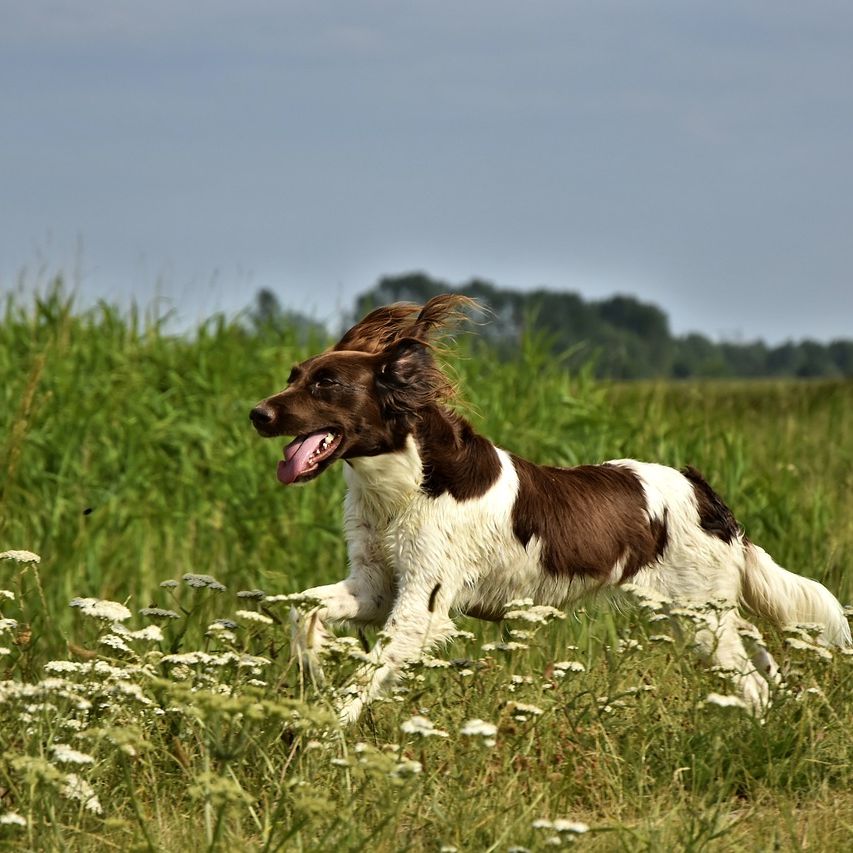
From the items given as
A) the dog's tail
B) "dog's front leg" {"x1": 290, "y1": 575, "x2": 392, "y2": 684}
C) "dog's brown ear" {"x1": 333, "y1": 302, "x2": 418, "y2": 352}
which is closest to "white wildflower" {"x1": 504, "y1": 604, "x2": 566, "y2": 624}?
"dog's front leg" {"x1": 290, "y1": 575, "x2": 392, "y2": 684}

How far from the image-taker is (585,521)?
4949 millimetres

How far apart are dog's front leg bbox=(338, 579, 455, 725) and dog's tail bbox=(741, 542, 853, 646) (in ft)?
4.62

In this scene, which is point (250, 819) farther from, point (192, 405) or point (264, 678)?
point (192, 405)

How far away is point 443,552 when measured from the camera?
465 cm

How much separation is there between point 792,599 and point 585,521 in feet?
3.34

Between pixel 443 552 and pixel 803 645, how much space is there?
1278mm

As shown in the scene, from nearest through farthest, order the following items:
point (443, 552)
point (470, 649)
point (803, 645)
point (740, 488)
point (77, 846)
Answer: point (77, 846)
point (803, 645)
point (443, 552)
point (470, 649)
point (740, 488)

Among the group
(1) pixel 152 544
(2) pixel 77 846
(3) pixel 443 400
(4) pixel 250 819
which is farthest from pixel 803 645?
(1) pixel 152 544

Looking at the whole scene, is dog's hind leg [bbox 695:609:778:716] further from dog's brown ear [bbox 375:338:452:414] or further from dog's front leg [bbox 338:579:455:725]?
dog's brown ear [bbox 375:338:452:414]

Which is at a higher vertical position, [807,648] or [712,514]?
[712,514]

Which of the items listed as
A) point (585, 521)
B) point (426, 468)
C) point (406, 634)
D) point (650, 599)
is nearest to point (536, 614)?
point (650, 599)

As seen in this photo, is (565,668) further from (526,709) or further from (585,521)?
(585,521)

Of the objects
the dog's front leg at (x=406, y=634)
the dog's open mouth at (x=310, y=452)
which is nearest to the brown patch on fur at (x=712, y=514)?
the dog's front leg at (x=406, y=634)

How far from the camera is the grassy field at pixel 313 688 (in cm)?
359
